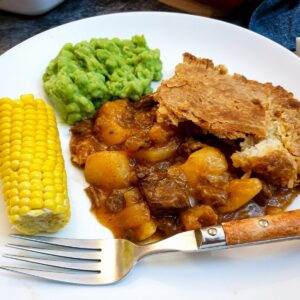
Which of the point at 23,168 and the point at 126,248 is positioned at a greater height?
the point at 23,168

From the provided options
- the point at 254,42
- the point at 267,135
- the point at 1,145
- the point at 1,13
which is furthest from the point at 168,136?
the point at 1,13

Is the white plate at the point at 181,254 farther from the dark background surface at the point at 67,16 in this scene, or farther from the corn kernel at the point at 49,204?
the dark background surface at the point at 67,16

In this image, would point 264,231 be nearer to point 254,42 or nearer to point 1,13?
point 254,42

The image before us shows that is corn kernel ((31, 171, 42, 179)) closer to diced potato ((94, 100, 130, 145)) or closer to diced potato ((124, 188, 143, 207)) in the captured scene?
diced potato ((124, 188, 143, 207))

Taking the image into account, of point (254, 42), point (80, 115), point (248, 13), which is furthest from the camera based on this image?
point (248, 13)

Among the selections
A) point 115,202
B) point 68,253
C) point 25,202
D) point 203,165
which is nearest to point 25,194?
point 25,202

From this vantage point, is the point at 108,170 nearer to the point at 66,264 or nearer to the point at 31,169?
the point at 31,169

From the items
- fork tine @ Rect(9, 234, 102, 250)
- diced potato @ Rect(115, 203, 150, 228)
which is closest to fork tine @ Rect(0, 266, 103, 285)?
fork tine @ Rect(9, 234, 102, 250)
